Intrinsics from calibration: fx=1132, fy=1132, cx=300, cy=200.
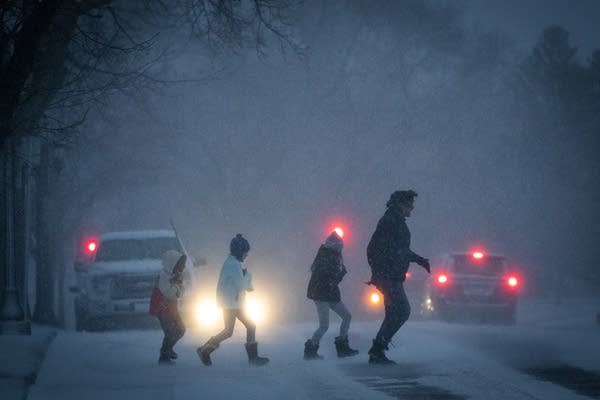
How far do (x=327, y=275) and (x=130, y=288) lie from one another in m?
8.54

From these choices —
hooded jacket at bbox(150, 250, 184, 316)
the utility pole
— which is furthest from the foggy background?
hooded jacket at bbox(150, 250, 184, 316)

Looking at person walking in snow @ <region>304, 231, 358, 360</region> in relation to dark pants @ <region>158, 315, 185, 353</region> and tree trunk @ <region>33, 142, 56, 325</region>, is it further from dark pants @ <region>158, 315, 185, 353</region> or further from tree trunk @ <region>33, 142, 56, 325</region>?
tree trunk @ <region>33, 142, 56, 325</region>

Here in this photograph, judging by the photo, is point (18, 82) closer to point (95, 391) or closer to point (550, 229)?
point (95, 391)

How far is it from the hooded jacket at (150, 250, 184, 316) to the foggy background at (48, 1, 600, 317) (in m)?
26.5

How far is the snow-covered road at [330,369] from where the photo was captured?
11031mm

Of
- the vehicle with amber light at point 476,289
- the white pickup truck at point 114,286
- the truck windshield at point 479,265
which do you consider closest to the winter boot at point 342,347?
the white pickup truck at point 114,286

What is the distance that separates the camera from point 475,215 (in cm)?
5862

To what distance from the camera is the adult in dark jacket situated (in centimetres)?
1313

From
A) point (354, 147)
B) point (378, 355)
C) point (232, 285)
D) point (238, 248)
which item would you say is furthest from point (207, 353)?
point (354, 147)

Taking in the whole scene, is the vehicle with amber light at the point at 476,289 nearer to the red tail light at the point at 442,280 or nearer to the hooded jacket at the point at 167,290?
the red tail light at the point at 442,280

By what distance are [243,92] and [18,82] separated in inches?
1376

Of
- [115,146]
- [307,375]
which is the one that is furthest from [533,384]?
[115,146]

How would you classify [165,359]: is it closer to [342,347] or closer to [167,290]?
[167,290]

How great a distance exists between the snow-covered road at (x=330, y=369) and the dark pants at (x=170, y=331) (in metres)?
0.26
